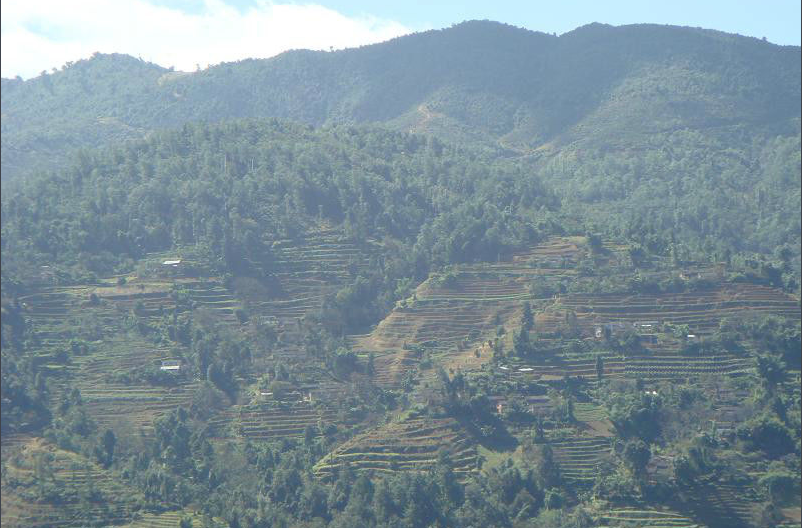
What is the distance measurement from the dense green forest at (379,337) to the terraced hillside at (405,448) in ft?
0.35

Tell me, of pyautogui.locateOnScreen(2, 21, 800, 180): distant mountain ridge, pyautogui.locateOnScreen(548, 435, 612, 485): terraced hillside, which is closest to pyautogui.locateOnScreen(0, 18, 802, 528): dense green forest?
pyautogui.locateOnScreen(548, 435, 612, 485): terraced hillside

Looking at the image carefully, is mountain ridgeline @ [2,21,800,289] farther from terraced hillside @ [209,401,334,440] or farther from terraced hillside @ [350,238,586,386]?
terraced hillside @ [209,401,334,440]

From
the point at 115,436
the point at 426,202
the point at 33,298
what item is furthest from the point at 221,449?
the point at 426,202

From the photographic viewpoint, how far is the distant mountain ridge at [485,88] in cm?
7806

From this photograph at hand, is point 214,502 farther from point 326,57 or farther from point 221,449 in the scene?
point 326,57

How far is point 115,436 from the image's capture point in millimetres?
36594

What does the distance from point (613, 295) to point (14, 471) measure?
79.6 ft

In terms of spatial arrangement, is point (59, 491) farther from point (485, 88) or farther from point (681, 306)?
point (485, 88)

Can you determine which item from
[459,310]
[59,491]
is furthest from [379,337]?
[59,491]

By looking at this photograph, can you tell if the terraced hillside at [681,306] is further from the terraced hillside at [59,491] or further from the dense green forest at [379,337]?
the terraced hillside at [59,491]

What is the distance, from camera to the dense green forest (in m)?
34.3

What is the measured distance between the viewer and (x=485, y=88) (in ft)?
285

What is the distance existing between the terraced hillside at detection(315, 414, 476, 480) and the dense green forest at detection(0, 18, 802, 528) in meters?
0.11

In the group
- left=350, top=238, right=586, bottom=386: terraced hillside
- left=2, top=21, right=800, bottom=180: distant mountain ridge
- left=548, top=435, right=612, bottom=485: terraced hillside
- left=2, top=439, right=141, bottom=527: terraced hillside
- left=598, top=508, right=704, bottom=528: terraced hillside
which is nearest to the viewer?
left=2, top=439, right=141, bottom=527: terraced hillside
